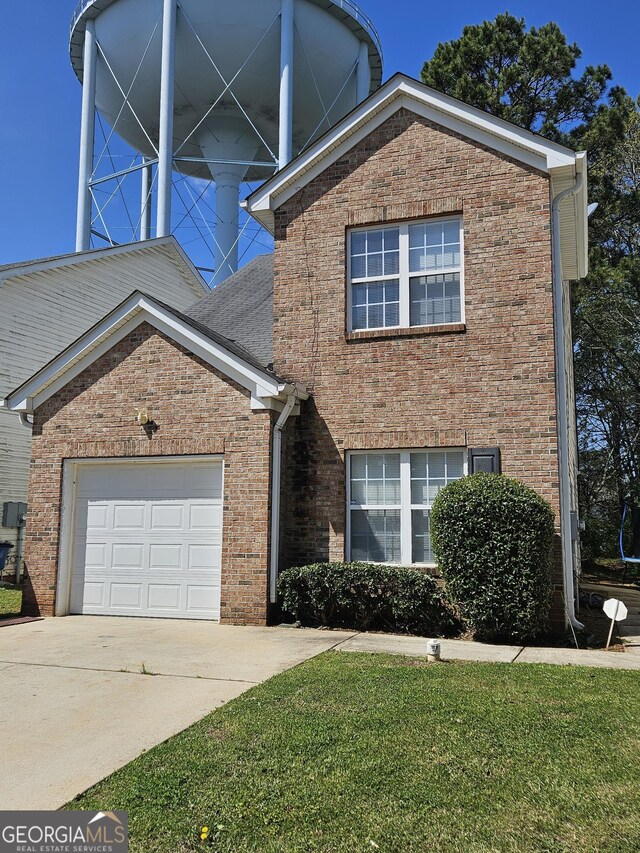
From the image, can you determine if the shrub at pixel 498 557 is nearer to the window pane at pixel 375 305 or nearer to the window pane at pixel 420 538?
the window pane at pixel 420 538

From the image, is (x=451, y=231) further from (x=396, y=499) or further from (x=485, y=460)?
(x=396, y=499)

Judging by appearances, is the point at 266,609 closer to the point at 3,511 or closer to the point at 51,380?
the point at 51,380

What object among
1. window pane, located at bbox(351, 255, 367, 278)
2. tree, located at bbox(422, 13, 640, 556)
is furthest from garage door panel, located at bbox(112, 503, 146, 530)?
tree, located at bbox(422, 13, 640, 556)

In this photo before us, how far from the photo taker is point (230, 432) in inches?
409

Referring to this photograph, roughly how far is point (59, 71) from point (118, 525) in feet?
76.6

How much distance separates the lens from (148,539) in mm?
10891

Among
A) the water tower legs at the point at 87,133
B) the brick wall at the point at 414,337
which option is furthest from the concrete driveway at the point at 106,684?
the water tower legs at the point at 87,133

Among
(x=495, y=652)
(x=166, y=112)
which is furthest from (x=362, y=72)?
(x=495, y=652)

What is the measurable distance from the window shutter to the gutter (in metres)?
2.69

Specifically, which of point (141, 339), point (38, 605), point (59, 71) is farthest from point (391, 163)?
point (59, 71)

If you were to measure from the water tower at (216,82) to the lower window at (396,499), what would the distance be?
47.9ft

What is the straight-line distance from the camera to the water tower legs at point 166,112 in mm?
22516

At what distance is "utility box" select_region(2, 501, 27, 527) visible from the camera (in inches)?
626

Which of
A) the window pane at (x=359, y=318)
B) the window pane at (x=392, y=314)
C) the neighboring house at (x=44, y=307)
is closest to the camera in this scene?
the window pane at (x=392, y=314)
